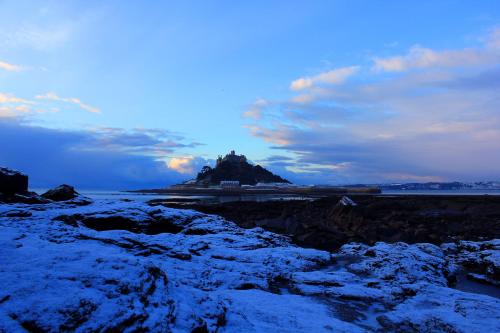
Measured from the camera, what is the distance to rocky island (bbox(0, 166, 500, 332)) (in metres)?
6.25

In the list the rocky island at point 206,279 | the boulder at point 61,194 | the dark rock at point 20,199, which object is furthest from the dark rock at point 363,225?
the dark rock at point 20,199

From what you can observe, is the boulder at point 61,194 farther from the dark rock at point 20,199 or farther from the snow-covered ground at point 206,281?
the snow-covered ground at point 206,281

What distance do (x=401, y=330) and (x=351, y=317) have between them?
1.20 m

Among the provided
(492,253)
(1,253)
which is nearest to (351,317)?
(1,253)

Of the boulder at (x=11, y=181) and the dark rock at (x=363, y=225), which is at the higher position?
the boulder at (x=11, y=181)

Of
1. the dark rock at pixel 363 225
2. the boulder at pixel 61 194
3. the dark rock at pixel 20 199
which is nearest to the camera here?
the dark rock at pixel 20 199

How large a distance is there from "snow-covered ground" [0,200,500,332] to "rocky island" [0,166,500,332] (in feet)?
0.10

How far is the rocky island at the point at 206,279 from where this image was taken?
20.5 feet

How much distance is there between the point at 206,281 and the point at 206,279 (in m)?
0.17

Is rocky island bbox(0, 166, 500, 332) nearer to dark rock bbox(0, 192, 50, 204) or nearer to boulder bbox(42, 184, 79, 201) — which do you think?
dark rock bbox(0, 192, 50, 204)

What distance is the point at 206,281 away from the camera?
38.9 ft

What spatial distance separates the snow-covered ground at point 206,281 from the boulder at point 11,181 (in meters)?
3.87

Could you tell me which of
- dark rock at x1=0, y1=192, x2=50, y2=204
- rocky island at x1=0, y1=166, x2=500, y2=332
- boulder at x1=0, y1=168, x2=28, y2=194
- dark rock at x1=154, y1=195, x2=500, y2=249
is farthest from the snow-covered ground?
boulder at x1=0, y1=168, x2=28, y2=194

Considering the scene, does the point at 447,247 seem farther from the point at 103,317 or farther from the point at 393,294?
the point at 103,317
